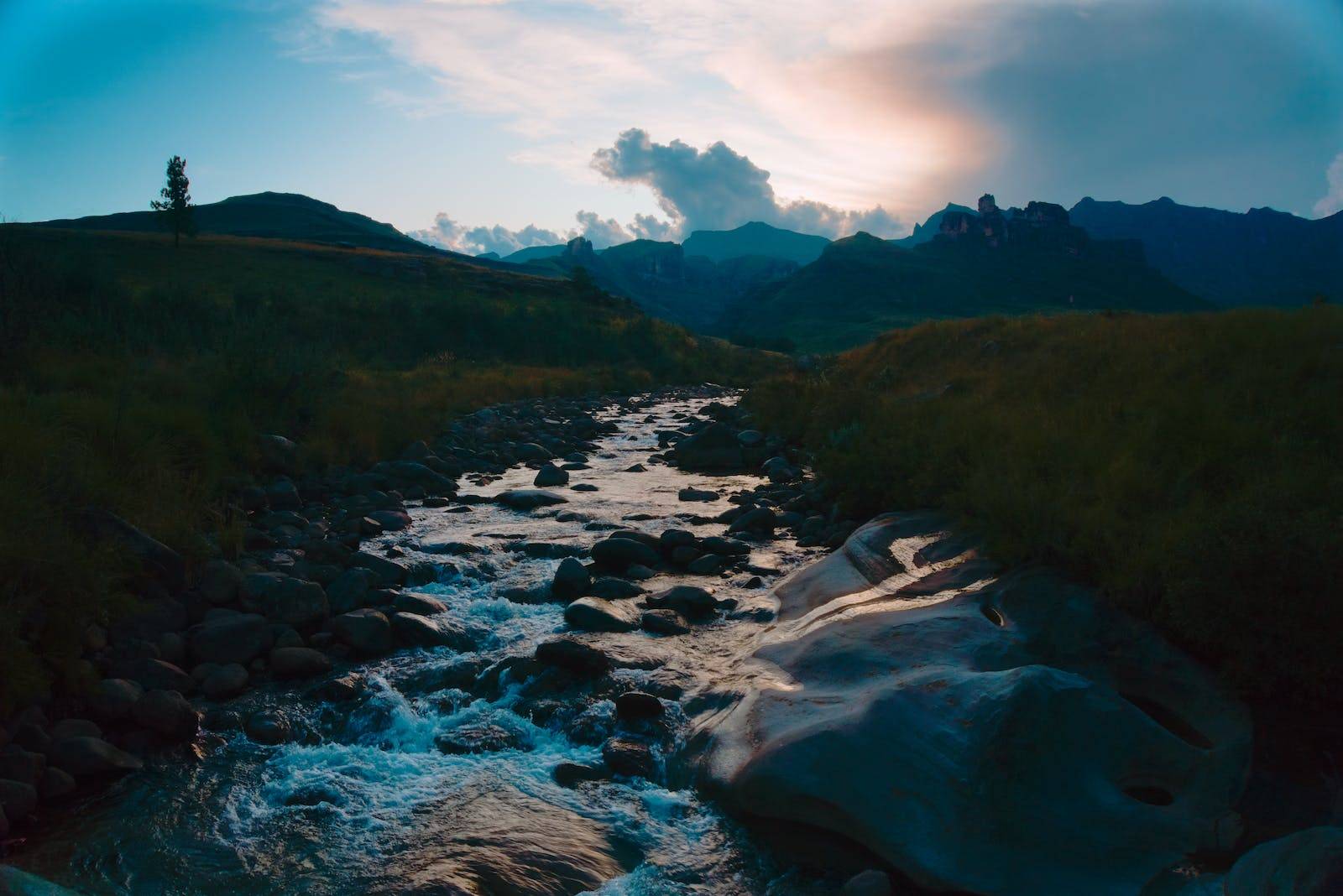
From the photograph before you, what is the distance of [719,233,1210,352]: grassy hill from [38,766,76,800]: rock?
3491 inches

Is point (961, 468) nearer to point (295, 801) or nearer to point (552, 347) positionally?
point (295, 801)

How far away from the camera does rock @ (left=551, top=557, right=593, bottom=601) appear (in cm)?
999

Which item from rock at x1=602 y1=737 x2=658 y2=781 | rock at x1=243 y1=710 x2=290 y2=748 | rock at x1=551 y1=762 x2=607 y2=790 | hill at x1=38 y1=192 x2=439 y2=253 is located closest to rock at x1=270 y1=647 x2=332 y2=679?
rock at x1=243 y1=710 x2=290 y2=748

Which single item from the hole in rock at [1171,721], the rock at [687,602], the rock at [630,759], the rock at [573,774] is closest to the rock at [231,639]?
the rock at [573,774]

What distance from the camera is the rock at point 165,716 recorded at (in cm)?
632

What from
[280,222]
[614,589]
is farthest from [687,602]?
[280,222]

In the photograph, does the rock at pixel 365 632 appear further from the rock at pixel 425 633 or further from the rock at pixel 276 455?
the rock at pixel 276 455

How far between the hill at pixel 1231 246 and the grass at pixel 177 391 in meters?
79.2

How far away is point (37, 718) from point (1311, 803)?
336 inches

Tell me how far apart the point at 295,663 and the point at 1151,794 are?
703cm

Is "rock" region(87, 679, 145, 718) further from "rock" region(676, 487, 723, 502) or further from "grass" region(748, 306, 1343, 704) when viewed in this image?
"rock" region(676, 487, 723, 502)

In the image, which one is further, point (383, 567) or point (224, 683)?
point (383, 567)

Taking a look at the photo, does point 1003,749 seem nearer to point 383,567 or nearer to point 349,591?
point 349,591

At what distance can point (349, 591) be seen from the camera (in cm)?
910
